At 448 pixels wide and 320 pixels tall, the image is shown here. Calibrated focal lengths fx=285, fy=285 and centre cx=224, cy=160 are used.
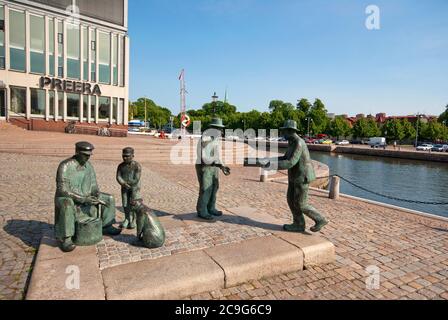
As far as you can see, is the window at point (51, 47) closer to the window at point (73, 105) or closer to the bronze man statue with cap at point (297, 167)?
the window at point (73, 105)

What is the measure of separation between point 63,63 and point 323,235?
32730 mm

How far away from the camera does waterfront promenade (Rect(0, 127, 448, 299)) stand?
3.73 metres

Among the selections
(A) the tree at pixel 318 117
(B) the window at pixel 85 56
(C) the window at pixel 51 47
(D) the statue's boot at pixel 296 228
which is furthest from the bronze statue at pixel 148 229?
(A) the tree at pixel 318 117

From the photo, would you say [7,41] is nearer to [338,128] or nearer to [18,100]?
[18,100]

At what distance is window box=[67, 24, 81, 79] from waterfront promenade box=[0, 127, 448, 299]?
867 inches

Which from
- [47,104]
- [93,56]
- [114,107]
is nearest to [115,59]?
[93,56]

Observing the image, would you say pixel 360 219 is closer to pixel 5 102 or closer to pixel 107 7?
pixel 5 102

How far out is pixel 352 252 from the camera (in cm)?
508

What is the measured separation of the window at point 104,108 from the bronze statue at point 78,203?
31.3 metres

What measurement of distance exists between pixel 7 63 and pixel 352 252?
109 ft

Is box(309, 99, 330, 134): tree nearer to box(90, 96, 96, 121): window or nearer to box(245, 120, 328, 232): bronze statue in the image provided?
box(90, 96, 96, 121): window

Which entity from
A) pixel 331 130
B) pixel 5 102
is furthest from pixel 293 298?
pixel 331 130

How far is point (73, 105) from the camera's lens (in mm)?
30719

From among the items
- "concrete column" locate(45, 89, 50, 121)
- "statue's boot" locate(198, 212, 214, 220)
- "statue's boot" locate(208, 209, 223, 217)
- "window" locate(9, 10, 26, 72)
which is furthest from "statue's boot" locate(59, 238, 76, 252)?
"window" locate(9, 10, 26, 72)
